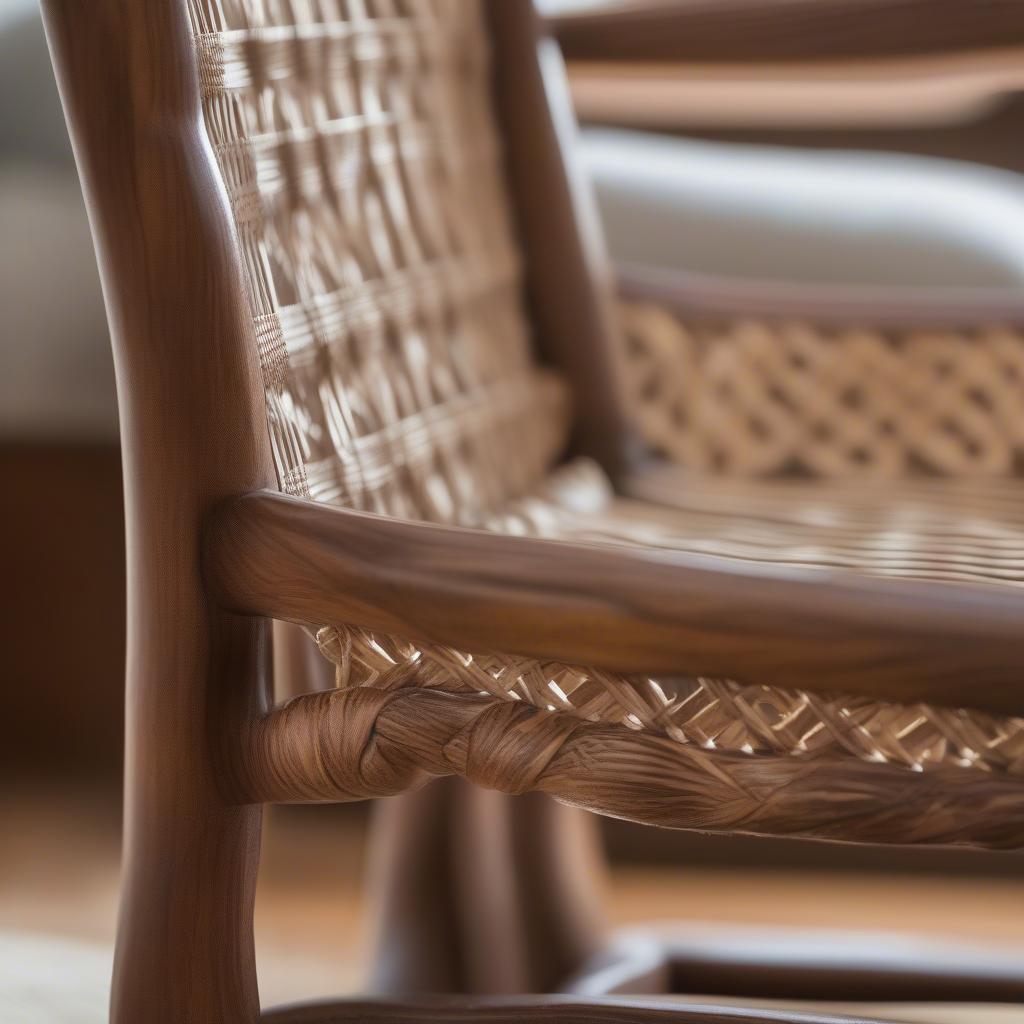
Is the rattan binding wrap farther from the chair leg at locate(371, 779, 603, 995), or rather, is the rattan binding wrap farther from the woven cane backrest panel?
the chair leg at locate(371, 779, 603, 995)

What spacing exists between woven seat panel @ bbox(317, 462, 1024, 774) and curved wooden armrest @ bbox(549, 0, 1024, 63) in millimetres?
211

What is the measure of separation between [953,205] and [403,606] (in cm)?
79

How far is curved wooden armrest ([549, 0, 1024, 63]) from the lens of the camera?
1.98ft

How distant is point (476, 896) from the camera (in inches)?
31.0

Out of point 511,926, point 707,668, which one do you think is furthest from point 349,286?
point 511,926

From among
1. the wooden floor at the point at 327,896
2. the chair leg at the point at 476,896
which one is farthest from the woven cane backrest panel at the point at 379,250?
the wooden floor at the point at 327,896

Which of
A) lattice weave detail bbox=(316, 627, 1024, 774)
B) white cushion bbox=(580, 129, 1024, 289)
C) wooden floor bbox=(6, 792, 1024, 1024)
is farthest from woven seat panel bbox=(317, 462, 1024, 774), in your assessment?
wooden floor bbox=(6, 792, 1024, 1024)

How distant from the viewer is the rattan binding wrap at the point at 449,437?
33cm

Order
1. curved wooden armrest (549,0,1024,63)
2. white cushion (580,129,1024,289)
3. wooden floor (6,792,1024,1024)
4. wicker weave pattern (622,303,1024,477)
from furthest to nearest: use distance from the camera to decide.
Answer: wooden floor (6,792,1024,1024), white cushion (580,129,1024,289), wicker weave pattern (622,303,1024,477), curved wooden armrest (549,0,1024,63)

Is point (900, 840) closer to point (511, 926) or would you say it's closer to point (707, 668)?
point (707, 668)

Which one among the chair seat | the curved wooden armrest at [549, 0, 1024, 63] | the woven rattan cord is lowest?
the woven rattan cord

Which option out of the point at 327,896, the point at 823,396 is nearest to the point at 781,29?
the point at 823,396

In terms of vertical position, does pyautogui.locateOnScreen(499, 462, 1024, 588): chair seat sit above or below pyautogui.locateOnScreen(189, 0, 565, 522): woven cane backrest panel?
below

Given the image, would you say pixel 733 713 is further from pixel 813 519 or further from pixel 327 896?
pixel 327 896
